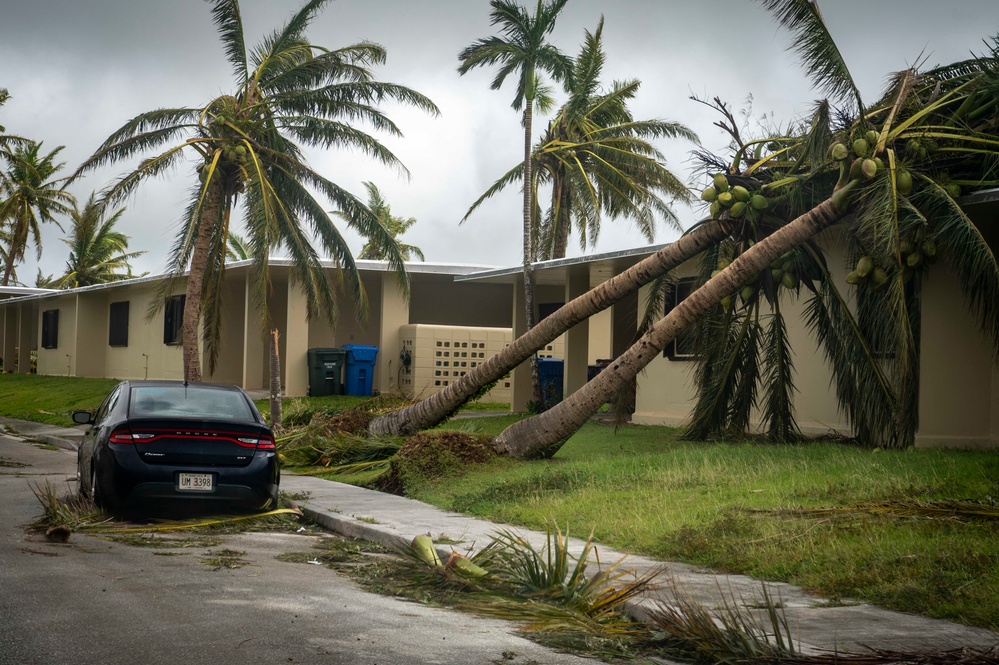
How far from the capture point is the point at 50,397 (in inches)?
1260

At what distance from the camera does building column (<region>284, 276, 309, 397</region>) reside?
92.2 ft

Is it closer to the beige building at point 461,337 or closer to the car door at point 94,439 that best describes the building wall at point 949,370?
the beige building at point 461,337

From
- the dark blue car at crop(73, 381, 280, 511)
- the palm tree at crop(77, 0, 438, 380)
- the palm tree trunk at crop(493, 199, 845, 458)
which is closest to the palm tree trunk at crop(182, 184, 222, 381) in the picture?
the palm tree at crop(77, 0, 438, 380)

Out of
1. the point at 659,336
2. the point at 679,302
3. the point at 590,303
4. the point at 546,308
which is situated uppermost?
the point at 546,308

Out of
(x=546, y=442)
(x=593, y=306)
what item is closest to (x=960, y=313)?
(x=593, y=306)

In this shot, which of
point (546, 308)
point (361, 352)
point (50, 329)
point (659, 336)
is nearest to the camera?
point (659, 336)

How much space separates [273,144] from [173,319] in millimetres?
12980

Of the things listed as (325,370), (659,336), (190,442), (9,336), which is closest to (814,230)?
(659,336)

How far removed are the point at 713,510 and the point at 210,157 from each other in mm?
15938

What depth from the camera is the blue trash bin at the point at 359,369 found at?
27.9 metres

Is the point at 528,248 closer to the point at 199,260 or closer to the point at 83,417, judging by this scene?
the point at 199,260

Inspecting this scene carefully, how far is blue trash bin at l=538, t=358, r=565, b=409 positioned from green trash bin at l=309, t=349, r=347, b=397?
5.58 m

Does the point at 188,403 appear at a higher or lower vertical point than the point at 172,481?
higher

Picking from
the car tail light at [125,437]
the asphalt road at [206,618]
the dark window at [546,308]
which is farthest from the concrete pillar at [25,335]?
the asphalt road at [206,618]
